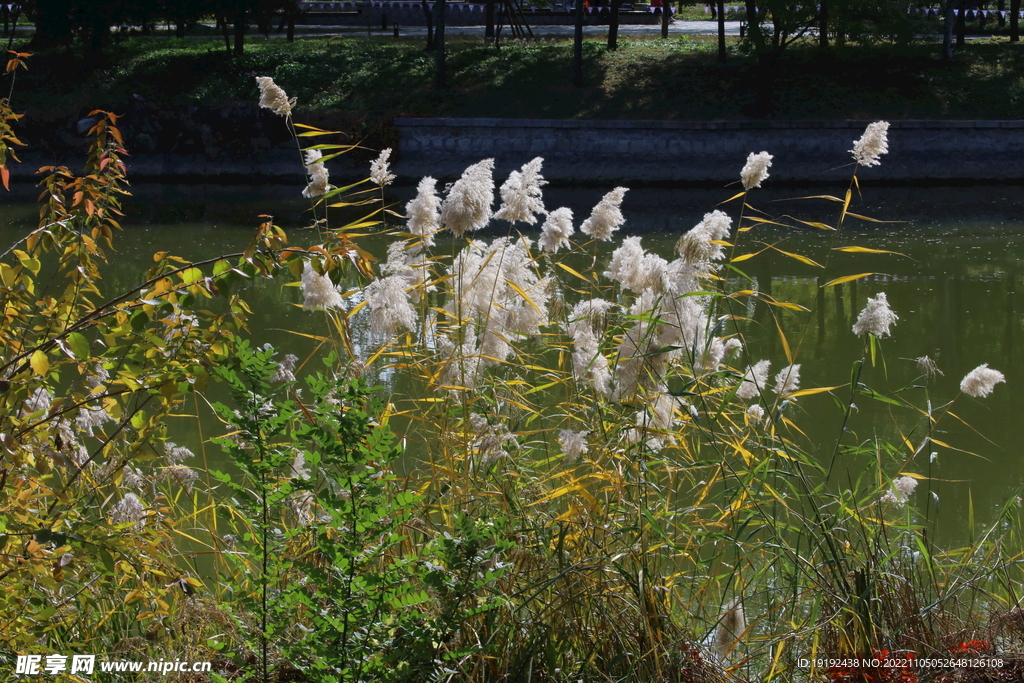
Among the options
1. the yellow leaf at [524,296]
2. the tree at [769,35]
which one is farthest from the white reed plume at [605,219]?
the tree at [769,35]

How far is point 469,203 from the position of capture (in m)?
2.48

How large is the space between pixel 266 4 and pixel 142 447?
849 inches

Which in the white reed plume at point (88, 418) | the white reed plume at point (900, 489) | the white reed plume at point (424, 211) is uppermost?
the white reed plume at point (424, 211)

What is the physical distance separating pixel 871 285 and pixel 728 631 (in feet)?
26.3

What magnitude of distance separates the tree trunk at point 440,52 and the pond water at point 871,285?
165 inches

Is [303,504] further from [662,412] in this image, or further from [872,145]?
[872,145]

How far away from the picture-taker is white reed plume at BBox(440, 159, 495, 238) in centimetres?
248

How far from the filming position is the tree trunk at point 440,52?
62.1 ft

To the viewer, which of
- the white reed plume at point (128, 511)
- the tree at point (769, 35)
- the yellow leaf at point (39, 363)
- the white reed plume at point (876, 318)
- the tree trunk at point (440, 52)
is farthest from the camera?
the tree trunk at point (440, 52)

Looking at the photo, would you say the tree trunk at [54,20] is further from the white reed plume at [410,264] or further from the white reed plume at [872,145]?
the white reed plume at [872,145]

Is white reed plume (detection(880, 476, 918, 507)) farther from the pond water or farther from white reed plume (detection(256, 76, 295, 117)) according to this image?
white reed plume (detection(256, 76, 295, 117))

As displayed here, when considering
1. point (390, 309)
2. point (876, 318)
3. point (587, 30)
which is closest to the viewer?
point (876, 318)

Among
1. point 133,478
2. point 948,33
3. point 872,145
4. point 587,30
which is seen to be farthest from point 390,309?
point 587,30

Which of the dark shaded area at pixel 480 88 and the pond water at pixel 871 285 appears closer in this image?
the pond water at pixel 871 285
